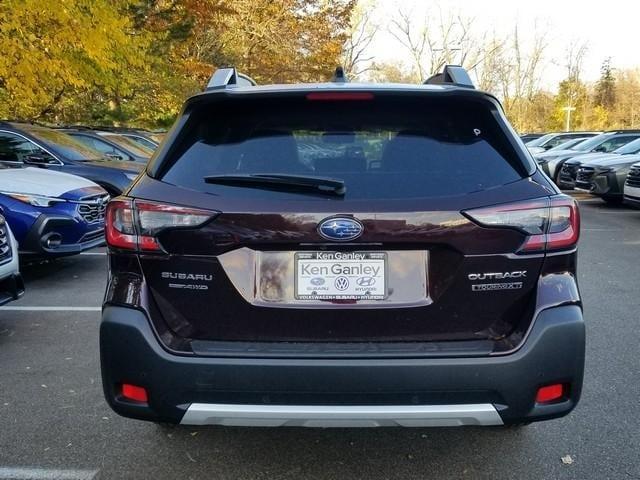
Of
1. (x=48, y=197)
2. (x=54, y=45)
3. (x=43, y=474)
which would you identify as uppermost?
(x=54, y=45)

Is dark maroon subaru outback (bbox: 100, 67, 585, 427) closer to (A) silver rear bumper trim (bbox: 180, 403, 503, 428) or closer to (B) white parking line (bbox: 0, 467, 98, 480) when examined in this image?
(A) silver rear bumper trim (bbox: 180, 403, 503, 428)

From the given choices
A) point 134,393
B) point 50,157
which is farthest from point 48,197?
point 134,393

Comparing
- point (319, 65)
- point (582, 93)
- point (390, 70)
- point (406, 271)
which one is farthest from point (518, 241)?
point (582, 93)

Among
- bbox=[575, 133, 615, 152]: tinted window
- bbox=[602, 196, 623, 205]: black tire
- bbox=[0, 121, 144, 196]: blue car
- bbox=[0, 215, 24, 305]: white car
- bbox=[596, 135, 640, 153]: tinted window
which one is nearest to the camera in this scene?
bbox=[0, 215, 24, 305]: white car

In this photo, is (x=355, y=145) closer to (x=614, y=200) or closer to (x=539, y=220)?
(x=539, y=220)

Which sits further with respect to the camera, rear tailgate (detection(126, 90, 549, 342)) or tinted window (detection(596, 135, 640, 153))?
tinted window (detection(596, 135, 640, 153))

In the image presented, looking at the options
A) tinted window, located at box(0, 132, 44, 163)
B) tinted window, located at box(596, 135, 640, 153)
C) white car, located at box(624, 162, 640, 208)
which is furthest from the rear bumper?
tinted window, located at box(596, 135, 640, 153)

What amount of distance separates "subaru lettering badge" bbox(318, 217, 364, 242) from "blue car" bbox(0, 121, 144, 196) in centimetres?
717

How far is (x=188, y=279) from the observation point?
2342mm

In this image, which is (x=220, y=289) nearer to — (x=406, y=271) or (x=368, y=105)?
A: (x=406, y=271)

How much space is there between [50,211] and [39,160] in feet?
9.17

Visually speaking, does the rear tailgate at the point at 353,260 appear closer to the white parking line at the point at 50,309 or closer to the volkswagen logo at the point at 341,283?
the volkswagen logo at the point at 341,283

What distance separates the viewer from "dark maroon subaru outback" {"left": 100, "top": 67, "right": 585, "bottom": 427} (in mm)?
2271

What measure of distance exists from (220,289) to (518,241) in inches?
45.8
